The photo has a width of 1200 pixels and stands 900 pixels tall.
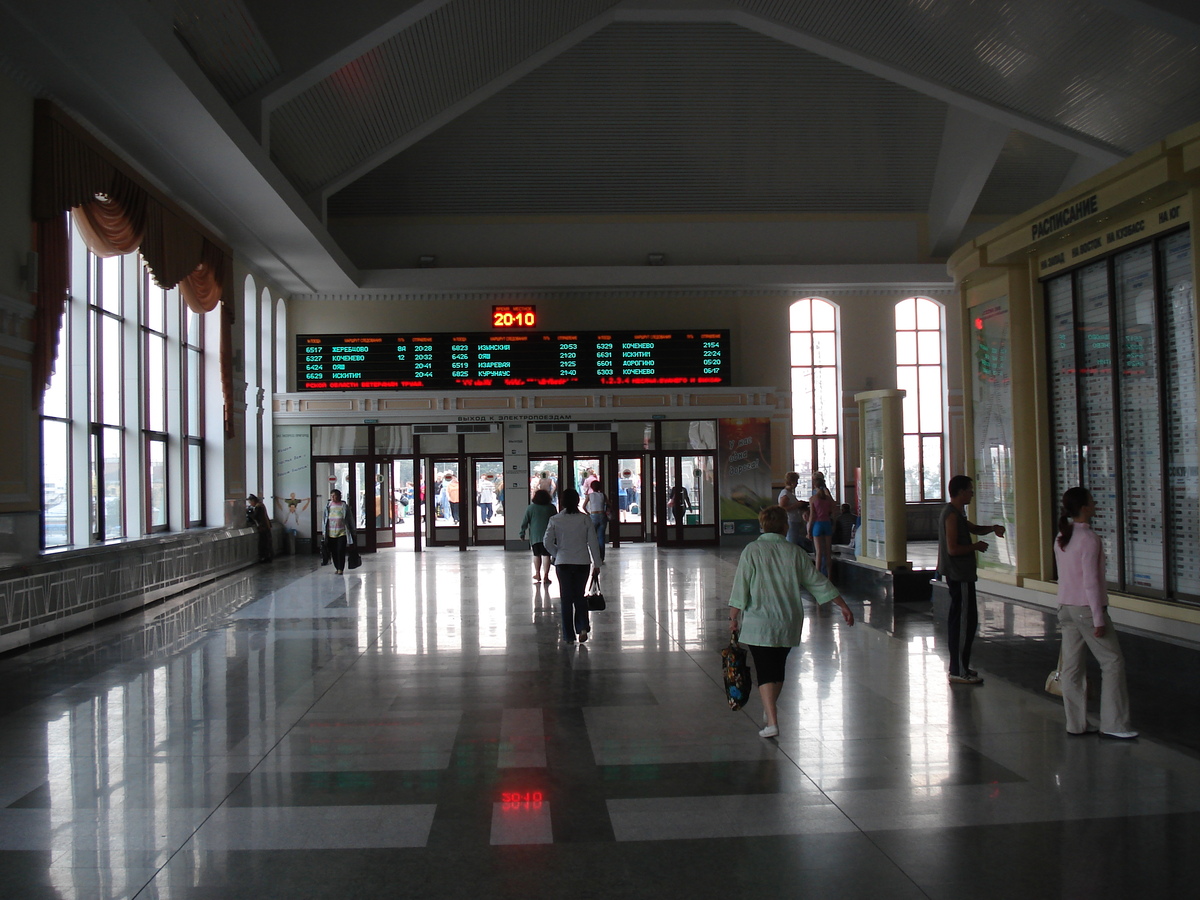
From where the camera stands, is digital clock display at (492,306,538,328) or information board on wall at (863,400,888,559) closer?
information board on wall at (863,400,888,559)

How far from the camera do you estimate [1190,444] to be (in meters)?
6.79

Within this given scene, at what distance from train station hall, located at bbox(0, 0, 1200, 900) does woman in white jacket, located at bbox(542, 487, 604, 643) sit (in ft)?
0.18

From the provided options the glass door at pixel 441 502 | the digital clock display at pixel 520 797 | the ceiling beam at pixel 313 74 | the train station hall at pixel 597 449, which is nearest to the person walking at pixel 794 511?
the train station hall at pixel 597 449

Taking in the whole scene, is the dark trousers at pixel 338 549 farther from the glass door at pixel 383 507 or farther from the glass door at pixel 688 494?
the glass door at pixel 688 494

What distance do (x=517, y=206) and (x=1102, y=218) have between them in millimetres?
15720

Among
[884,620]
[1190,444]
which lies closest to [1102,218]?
[1190,444]

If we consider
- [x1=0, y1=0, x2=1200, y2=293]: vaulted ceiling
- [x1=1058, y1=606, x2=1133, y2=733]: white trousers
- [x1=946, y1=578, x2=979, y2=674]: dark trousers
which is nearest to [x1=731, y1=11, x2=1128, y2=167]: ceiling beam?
[x1=0, y1=0, x2=1200, y2=293]: vaulted ceiling

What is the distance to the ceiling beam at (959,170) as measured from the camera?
18547mm

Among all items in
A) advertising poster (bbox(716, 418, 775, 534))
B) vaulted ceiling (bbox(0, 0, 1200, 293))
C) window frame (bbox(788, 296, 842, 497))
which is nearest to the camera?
vaulted ceiling (bbox(0, 0, 1200, 293))

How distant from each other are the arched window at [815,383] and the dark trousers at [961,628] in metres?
15.4

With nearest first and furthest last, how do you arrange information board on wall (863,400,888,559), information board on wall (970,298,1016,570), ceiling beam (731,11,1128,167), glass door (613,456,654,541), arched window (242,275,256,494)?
information board on wall (970,298,1016,570)
information board on wall (863,400,888,559)
ceiling beam (731,11,1128,167)
arched window (242,275,256,494)
glass door (613,456,654,541)

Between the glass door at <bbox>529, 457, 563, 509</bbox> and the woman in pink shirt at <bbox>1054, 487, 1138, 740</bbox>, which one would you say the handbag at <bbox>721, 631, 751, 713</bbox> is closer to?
the woman in pink shirt at <bbox>1054, 487, 1138, 740</bbox>

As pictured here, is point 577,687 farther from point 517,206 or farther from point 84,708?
point 517,206

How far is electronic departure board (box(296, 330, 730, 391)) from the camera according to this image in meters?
19.9
